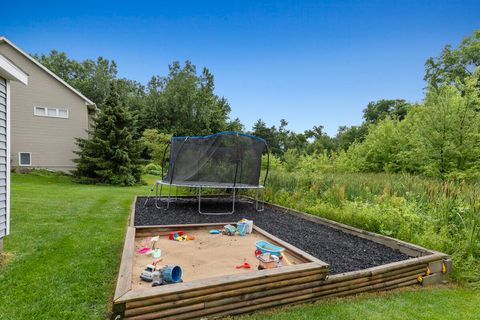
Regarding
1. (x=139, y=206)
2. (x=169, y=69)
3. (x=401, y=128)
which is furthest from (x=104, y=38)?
(x=401, y=128)

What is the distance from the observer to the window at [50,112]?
41.4ft

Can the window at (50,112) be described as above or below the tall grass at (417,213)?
above

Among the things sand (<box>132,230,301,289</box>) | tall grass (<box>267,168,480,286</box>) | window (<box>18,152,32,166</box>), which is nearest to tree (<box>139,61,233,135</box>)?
window (<box>18,152,32,166</box>)

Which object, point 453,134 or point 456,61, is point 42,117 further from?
point 456,61

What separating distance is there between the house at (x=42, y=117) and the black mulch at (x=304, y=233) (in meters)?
9.75

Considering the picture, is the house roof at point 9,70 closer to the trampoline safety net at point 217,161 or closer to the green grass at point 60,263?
the green grass at point 60,263

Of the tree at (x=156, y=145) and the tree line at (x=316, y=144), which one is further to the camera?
the tree at (x=156, y=145)

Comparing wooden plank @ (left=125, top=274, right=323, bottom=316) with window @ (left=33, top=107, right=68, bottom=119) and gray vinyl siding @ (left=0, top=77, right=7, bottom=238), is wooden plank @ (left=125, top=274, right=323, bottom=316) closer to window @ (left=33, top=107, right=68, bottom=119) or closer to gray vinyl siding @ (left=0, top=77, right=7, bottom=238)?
gray vinyl siding @ (left=0, top=77, right=7, bottom=238)

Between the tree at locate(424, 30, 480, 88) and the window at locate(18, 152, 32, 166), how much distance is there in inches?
1037

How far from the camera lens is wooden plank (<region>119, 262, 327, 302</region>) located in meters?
1.74

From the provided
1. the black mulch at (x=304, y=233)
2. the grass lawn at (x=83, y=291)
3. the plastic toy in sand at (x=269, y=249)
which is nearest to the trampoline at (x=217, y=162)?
the black mulch at (x=304, y=233)

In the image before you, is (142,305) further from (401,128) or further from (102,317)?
(401,128)

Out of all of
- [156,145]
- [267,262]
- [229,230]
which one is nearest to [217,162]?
[229,230]

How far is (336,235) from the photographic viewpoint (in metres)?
4.04
